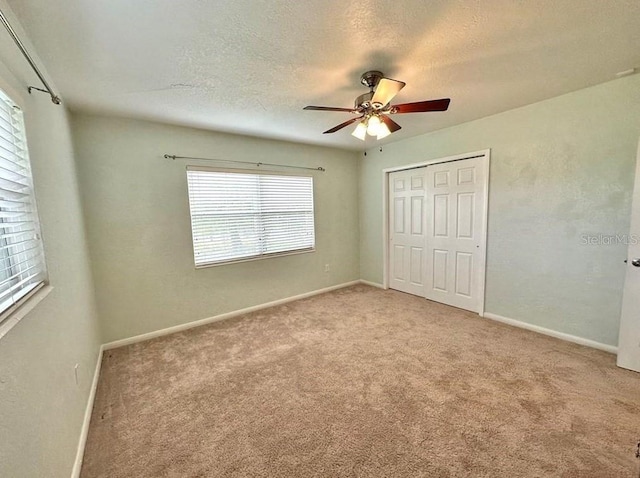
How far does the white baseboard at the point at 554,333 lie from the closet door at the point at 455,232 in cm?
24

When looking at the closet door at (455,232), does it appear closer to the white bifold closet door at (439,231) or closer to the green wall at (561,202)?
the white bifold closet door at (439,231)

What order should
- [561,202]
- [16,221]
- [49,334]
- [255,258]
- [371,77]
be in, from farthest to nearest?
1. [255,258]
2. [561,202]
3. [371,77]
4. [49,334]
5. [16,221]

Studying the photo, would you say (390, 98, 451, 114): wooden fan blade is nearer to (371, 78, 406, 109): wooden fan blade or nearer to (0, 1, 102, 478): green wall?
(371, 78, 406, 109): wooden fan blade

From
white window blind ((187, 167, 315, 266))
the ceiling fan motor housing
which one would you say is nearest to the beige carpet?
white window blind ((187, 167, 315, 266))

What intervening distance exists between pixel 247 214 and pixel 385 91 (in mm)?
2374

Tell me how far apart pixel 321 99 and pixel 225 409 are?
2611 mm

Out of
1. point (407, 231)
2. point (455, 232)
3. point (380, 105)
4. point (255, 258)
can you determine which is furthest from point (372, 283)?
Answer: point (380, 105)

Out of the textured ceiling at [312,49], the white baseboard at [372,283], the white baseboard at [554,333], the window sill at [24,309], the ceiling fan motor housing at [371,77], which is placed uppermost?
the textured ceiling at [312,49]

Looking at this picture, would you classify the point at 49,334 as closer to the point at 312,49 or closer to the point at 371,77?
the point at 312,49

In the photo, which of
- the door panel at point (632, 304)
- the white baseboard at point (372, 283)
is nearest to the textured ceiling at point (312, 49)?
the door panel at point (632, 304)

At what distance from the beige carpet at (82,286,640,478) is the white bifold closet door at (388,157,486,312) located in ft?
2.51

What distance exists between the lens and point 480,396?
1.90 meters

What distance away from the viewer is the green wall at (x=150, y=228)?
2.67m

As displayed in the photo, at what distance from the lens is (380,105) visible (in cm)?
193
